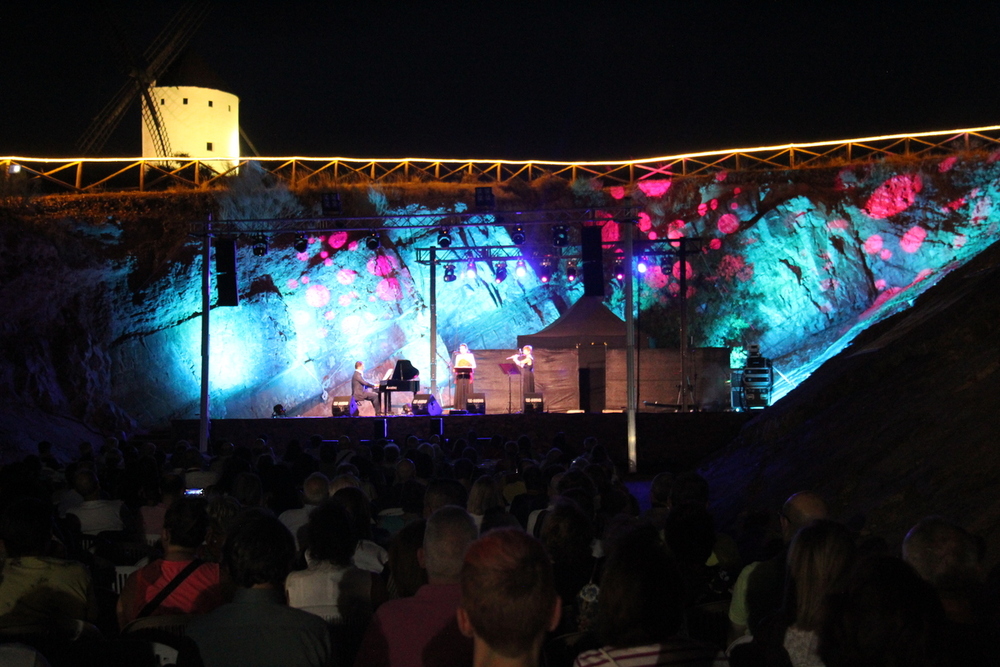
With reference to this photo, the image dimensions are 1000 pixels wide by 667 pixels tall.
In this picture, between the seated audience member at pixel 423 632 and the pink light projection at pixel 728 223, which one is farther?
the pink light projection at pixel 728 223

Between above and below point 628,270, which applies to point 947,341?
below

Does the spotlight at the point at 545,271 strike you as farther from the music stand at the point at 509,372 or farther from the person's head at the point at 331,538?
the person's head at the point at 331,538

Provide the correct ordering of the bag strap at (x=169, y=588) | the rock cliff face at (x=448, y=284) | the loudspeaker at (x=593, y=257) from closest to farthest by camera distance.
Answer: the bag strap at (x=169, y=588) < the loudspeaker at (x=593, y=257) < the rock cliff face at (x=448, y=284)

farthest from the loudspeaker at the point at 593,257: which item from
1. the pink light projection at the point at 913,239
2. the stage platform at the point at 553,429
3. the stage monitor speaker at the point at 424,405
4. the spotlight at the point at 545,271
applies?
the pink light projection at the point at 913,239

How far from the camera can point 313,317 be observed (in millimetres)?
25609

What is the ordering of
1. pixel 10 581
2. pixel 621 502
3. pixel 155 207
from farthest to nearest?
pixel 155 207
pixel 621 502
pixel 10 581

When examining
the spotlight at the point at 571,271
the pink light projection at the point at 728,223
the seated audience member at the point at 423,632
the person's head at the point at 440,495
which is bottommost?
the seated audience member at the point at 423,632

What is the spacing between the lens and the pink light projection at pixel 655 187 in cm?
2792

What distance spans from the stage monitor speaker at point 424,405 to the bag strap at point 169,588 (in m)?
14.6

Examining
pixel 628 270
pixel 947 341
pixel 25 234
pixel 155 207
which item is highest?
pixel 155 207

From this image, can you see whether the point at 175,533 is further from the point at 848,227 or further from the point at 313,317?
the point at 848,227

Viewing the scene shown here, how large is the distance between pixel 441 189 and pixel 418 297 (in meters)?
3.76

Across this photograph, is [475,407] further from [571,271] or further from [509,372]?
[571,271]

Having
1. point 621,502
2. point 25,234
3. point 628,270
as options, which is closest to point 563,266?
point 628,270
